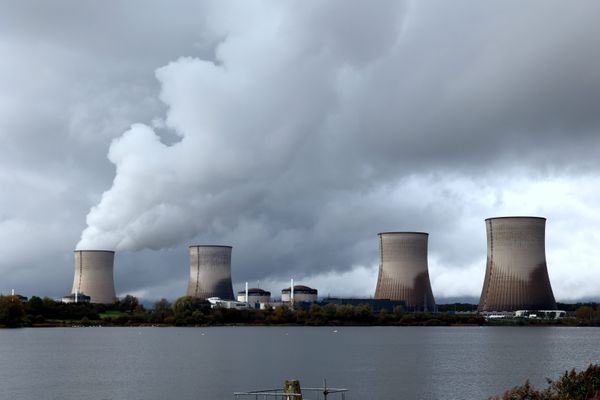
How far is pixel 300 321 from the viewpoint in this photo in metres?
87.6

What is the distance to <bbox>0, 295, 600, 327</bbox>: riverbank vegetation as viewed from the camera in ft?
263

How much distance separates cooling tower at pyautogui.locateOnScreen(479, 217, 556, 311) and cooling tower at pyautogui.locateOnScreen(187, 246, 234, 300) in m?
24.1

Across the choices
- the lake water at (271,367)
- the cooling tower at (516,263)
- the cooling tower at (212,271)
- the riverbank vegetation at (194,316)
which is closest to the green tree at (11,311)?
the riverbank vegetation at (194,316)

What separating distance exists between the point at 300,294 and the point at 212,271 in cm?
2977

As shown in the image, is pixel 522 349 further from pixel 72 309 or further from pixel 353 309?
pixel 72 309

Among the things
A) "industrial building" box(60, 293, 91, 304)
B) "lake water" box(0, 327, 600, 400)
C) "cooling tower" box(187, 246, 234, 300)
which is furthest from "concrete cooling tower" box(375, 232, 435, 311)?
"industrial building" box(60, 293, 91, 304)

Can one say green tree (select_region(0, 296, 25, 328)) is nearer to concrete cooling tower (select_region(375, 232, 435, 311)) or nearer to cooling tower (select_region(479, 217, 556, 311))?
concrete cooling tower (select_region(375, 232, 435, 311))

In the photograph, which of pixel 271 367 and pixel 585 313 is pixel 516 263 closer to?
pixel 271 367

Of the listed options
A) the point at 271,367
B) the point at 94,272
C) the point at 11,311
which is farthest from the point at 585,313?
the point at 271,367

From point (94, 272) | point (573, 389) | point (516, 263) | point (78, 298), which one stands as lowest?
point (573, 389)

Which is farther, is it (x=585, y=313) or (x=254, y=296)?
(x=254, y=296)

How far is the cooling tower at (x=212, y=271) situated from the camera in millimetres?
77375

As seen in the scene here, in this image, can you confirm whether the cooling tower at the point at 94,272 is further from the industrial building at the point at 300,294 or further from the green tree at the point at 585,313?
the green tree at the point at 585,313

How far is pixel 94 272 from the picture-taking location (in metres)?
72.4
